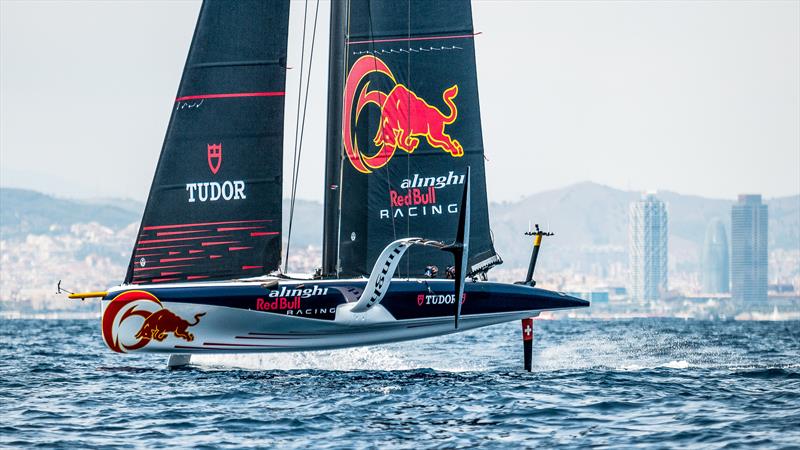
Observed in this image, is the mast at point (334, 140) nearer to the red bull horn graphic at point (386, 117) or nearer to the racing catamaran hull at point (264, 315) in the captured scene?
the red bull horn graphic at point (386, 117)

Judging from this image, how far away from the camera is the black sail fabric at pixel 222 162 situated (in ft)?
73.8

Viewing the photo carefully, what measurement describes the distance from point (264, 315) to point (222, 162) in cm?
288

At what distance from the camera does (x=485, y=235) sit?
2392cm

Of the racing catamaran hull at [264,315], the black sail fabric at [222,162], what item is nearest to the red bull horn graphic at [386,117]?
the black sail fabric at [222,162]

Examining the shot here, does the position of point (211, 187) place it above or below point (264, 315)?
above

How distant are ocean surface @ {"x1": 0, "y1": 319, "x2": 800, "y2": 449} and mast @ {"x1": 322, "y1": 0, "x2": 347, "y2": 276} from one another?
2.31m

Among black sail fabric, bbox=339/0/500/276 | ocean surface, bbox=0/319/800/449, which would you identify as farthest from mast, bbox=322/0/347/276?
ocean surface, bbox=0/319/800/449

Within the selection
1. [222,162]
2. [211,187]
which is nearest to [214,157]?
[222,162]

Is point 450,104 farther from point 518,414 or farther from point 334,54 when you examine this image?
point 518,414

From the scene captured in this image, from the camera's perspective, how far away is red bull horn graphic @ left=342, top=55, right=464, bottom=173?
2336 cm

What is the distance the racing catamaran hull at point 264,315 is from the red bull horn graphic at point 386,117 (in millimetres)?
2488

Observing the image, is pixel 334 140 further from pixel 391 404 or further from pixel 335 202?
pixel 391 404

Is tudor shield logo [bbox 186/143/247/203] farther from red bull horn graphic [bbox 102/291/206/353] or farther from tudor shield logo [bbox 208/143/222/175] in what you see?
red bull horn graphic [bbox 102/291/206/353]

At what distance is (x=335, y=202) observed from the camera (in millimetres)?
23453
